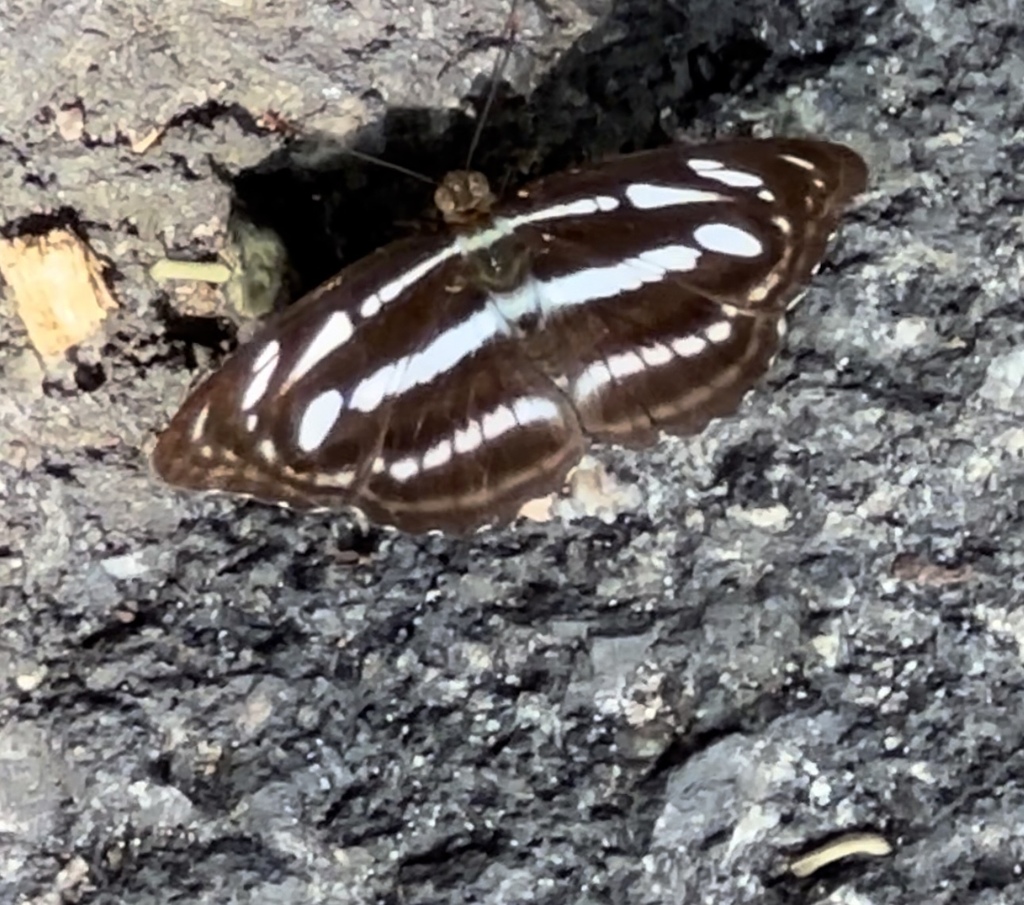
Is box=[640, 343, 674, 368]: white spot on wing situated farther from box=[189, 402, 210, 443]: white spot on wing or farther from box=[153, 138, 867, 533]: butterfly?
box=[189, 402, 210, 443]: white spot on wing

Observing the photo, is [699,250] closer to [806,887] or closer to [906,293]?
[906,293]

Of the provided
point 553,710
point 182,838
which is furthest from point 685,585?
point 182,838

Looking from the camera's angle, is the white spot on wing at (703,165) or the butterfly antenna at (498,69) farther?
the butterfly antenna at (498,69)

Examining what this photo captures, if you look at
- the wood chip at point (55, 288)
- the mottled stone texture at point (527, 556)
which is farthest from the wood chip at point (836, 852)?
the wood chip at point (55, 288)

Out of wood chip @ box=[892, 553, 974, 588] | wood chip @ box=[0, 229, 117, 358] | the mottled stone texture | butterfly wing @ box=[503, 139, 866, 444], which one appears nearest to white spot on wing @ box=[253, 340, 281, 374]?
the mottled stone texture

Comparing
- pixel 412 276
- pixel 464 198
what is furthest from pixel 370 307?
pixel 464 198

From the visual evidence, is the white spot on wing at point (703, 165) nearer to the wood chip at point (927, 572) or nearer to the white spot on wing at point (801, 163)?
the white spot on wing at point (801, 163)
